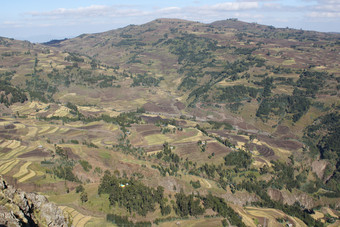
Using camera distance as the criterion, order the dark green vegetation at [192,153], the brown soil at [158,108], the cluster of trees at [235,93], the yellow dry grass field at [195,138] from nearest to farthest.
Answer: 1. the dark green vegetation at [192,153]
2. the yellow dry grass field at [195,138]
3. the cluster of trees at [235,93]
4. the brown soil at [158,108]

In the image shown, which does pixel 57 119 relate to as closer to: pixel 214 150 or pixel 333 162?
pixel 214 150

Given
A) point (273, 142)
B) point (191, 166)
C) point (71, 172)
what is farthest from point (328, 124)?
point (71, 172)

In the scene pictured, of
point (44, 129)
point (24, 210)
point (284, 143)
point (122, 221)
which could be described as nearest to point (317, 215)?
point (284, 143)

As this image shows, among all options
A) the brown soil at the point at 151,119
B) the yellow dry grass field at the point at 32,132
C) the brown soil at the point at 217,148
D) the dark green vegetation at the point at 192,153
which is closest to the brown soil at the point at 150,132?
the dark green vegetation at the point at 192,153

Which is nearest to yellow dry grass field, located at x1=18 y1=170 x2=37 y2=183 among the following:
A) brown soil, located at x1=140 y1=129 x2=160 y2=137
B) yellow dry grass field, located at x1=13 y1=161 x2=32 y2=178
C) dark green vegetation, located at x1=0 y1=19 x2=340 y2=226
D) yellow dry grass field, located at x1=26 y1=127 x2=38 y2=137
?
dark green vegetation, located at x1=0 y1=19 x2=340 y2=226

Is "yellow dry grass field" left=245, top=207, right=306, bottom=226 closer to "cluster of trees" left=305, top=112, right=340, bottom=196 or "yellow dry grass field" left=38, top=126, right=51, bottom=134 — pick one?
"cluster of trees" left=305, top=112, right=340, bottom=196

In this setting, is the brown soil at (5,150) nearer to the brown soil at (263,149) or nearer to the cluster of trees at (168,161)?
the cluster of trees at (168,161)

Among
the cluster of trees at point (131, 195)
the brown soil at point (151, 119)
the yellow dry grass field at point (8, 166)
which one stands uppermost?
the yellow dry grass field at point (8, 166)

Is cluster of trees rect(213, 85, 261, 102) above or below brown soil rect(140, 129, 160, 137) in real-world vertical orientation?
above
